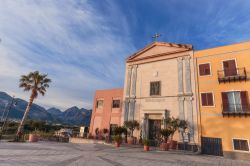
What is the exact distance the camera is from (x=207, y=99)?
62.8 feet

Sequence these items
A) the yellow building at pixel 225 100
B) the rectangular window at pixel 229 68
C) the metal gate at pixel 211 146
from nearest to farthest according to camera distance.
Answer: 1. the yellow building at pixel 225 100
2. the metal gate at pixel 211 146
3. the rectangular window at pixel 229 68

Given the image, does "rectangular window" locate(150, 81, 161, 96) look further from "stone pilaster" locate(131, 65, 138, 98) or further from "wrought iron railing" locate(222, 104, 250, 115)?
"wrought iron railing" locate(222, 104, 250, 115)

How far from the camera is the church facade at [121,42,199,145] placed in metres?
20.6

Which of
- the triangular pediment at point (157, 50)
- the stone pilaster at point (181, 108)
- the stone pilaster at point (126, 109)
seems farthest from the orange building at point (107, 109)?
the stone pilaster at point (181, 108)

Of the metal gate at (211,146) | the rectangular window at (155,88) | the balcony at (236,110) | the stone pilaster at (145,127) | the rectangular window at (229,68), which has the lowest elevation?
the metal gate at (211,146)

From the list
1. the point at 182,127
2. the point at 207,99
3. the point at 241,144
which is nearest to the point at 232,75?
the point at 207,99

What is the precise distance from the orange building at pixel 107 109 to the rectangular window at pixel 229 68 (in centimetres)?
1511

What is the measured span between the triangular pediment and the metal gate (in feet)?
37.9

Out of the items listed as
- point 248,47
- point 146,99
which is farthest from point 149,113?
point 248,47

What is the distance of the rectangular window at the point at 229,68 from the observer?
18.2 metres

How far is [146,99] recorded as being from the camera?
2411cm

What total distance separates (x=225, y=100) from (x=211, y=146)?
16.7 feet

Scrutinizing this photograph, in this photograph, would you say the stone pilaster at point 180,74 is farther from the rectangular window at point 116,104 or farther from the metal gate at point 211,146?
the rectangular window at point 116,104

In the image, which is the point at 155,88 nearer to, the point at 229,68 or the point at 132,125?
the point at 132,125
